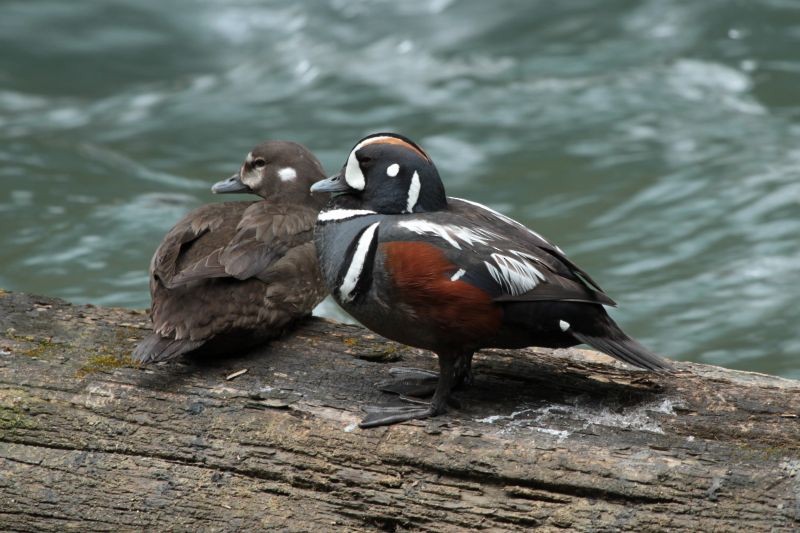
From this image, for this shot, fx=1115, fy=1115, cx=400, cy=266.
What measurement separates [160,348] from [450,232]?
1164 mm

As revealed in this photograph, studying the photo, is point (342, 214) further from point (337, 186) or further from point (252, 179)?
point (252, 179)

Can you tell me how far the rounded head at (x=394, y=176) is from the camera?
387 centimetres

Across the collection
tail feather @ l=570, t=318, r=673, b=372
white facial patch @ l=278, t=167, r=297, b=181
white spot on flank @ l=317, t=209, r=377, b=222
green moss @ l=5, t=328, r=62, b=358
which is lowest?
green moss @ l=5, t=328, r=62, b=358

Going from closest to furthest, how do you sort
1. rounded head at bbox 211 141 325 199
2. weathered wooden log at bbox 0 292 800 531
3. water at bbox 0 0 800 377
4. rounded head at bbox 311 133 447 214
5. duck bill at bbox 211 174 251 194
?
1. weathered wooden log at bbox 0 292 800 531
2. rounded head at bbox 311 133 447 214
3. rounded head at bbox 211 141 325 199
4. duck bill at bbox 211 174 251 194
5. water at bbox 0 0 800 377

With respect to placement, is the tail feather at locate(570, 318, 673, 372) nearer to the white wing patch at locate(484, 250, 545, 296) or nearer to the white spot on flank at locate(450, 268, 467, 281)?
the white wing patch at locate(484, 250, 545, 296)

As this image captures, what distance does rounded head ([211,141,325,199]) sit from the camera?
5180 mm

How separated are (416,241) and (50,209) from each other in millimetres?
6435

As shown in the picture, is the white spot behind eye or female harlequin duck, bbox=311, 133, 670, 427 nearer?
female harlequin duck, bbox=311, 133, 670, 427

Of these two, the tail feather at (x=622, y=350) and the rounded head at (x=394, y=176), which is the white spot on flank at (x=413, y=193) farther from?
the tail feather at (x=622, y=350)

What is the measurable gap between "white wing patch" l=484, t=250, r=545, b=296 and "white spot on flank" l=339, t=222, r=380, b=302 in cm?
41

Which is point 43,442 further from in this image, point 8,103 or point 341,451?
point 8,103

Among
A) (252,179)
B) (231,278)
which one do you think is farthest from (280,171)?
(231,278)

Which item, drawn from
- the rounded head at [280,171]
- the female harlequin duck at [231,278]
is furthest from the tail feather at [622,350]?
the rounded head at [280,171]

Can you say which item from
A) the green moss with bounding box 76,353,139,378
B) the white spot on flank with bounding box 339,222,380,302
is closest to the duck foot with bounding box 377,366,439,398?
the white spot on flank with bounding box 339,222,380,302
